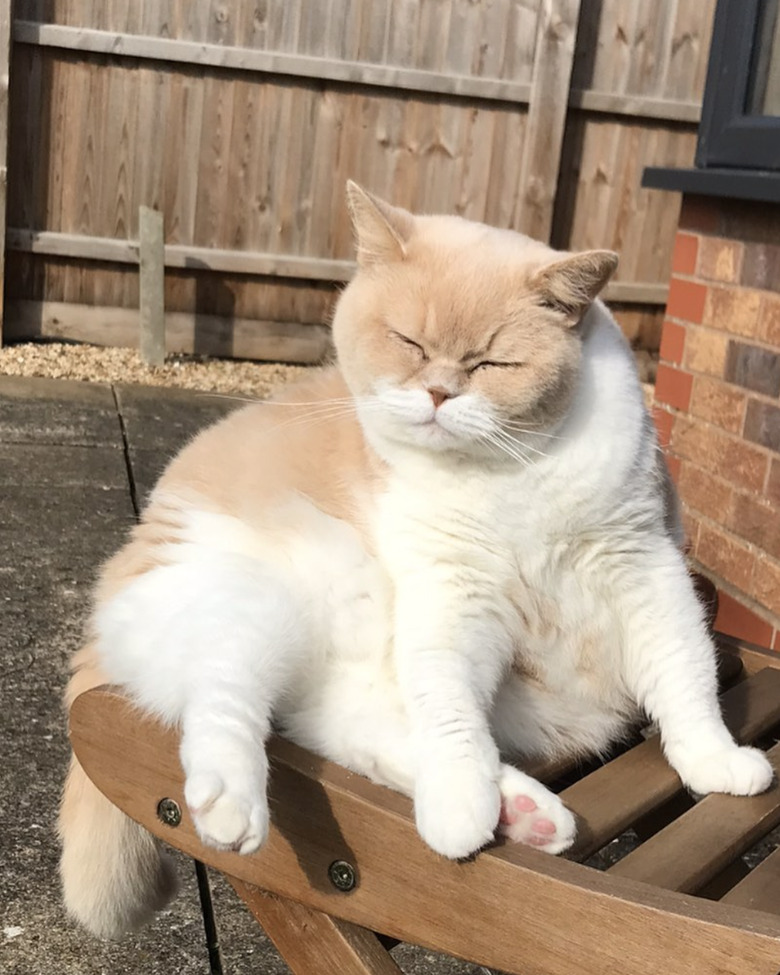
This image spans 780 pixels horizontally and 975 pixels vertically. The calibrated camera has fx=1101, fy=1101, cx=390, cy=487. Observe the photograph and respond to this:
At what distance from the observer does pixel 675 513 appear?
1.83 m

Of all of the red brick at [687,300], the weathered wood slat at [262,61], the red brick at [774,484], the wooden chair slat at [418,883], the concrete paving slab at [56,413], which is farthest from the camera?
the weathered wood slat at [262,61]

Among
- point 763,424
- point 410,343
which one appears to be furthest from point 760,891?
point 763,424

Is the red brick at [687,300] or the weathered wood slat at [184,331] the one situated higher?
the red brick at [687,300]

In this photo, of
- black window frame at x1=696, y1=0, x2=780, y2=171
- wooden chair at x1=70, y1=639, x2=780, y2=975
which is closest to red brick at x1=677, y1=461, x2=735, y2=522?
black window frame at x1=696, y1=0, x2=780, y2=171

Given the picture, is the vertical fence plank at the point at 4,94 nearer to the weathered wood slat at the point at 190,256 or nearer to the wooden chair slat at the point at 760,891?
the weathered wood slat at the point at 190,256

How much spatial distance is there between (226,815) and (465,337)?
76 centimetres

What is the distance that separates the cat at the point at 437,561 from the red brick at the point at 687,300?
1465mm

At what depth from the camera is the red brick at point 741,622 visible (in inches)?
110

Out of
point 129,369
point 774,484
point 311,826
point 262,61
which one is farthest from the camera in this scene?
point 129,369

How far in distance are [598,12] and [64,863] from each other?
4803mm

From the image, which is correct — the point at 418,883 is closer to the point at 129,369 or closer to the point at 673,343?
the point at 673,343

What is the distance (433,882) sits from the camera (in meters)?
1.16

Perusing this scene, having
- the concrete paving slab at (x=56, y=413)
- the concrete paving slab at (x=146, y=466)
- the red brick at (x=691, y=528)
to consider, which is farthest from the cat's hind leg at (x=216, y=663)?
the concrete paving slab at (x=56, y=413)

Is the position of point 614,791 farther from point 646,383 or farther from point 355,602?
point 646,383
